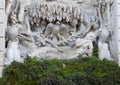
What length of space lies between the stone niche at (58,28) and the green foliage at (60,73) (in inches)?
23.1

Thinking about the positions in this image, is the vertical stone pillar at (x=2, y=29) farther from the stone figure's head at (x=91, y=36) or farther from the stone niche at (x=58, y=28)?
the stone figure's head at (x=91, y=36)

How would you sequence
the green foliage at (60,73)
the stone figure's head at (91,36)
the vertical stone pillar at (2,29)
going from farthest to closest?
the stone figure's head at (91,36) → the vertical stone pillar at (2,29) → the green foliage at (60,73)

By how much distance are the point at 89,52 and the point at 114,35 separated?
84 cm

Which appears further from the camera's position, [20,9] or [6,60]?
[20,9]

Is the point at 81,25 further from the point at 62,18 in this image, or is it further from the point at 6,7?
the point at 6,7

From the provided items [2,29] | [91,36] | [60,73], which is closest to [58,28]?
[91,36]

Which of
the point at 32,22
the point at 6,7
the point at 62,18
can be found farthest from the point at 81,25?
the point at 6,7

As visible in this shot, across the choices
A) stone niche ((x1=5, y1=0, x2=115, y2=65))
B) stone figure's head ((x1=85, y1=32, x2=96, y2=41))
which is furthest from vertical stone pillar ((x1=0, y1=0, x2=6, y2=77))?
stone figure's head ((x1=85, y1=32, x2=96, y2=41))

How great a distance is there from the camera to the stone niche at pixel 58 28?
10.2 meters

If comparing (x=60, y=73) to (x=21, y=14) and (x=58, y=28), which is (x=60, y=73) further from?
(x=21, y=14)

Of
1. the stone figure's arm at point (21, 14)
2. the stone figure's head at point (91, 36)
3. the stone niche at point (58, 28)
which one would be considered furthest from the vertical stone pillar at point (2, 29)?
the stone figure's head at point (91, 36)

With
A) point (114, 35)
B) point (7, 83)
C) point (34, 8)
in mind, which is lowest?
point (7, 83)

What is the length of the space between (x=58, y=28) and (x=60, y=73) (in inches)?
80.1

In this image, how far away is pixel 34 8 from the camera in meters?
10.7
